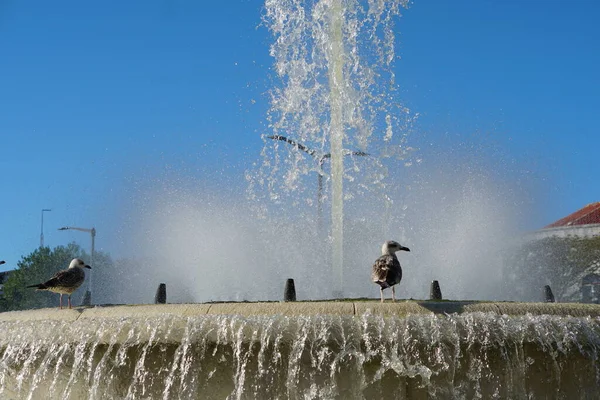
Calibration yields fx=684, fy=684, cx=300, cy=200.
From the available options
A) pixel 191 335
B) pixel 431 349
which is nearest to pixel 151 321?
pixel 191 335

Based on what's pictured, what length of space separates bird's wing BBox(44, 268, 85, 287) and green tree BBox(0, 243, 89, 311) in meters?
42.8

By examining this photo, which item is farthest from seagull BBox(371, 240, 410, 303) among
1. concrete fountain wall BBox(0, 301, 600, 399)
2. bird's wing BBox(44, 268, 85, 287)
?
bird's wing BBox(44, 268, 85, 287)

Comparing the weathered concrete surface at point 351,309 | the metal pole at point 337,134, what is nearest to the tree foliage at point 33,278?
the metal pole at point 337,134

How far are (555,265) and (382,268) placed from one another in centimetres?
2865

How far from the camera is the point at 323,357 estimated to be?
5.20 meters

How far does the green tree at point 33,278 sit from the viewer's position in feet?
170

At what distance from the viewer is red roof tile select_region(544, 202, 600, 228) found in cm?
4166

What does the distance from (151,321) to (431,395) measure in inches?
91.5

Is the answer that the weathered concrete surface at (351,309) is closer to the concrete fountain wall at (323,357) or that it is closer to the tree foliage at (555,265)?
the concrete fountain wall at (323,357)

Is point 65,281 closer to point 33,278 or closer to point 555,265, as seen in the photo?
point 555,265

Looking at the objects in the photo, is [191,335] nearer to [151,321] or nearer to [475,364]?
[151,321]

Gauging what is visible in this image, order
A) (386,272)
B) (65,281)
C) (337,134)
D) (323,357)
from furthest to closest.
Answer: (337,134)
(65,281)
(386,272)
(323,357)

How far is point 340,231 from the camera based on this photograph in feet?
46.7

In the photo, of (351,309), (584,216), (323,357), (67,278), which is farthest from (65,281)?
(584,216)
